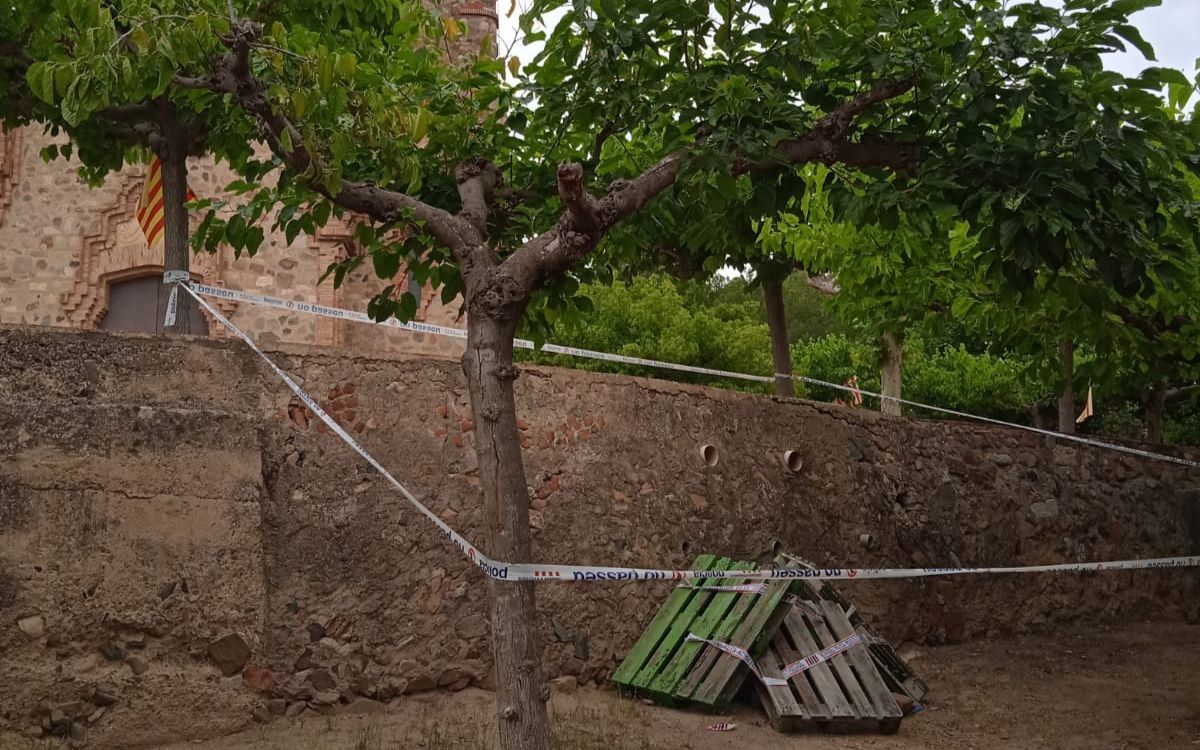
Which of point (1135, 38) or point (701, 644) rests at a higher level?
point (1135, 38)

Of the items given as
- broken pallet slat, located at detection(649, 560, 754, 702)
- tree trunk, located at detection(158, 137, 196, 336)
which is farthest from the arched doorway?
broken pallet slat, located at detection(649, 560, 754, 702)

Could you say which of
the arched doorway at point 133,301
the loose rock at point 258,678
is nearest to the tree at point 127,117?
the loose rock at point 258,678

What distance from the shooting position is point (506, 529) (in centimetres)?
433

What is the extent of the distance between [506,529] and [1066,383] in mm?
7825

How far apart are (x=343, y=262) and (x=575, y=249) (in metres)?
1.29

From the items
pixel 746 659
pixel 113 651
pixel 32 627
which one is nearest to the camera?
pixel 32 627

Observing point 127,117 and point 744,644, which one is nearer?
point 744,644

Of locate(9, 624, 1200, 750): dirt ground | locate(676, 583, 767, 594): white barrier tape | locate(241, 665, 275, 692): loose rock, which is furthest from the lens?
locate(676, 583, 767, 594): white barrier tape

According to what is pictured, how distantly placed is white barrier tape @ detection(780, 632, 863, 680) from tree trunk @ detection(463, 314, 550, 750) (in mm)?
2472

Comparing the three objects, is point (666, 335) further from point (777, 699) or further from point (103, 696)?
point (103, 696)

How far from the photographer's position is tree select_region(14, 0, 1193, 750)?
4.22 meters

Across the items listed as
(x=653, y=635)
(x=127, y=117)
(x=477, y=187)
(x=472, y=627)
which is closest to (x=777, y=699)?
(x=653, y=635)

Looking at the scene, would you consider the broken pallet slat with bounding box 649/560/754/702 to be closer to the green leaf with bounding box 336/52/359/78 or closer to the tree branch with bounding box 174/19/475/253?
the tree branch with bounding box 174/19/475/253

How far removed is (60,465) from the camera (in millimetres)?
5410
